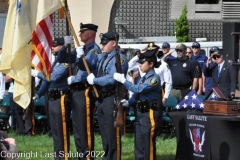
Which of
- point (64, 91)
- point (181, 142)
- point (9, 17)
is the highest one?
point (9, 17)

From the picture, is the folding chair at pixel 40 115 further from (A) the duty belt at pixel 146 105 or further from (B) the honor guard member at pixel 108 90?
(A) the duty belt at pixel 146 105

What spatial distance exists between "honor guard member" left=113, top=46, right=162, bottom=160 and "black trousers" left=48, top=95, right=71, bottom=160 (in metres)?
1.38

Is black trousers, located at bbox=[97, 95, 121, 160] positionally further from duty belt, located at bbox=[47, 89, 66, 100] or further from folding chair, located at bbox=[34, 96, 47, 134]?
folding chair, located at bbox=[34, 96, 47, 134]

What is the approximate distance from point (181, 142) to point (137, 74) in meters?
1.65

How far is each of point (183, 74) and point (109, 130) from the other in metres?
4.97

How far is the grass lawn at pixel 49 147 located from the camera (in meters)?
11.9

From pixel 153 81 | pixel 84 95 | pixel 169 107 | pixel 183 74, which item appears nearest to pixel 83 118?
pixel 84 95

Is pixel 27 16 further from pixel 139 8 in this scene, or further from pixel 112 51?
pixel 139 8

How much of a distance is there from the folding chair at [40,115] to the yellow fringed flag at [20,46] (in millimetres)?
5102

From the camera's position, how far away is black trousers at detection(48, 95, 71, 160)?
36.4ft

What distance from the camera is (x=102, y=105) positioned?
415 inches

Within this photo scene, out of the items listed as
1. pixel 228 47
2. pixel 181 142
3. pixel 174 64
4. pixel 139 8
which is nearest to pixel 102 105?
pixel 181 142

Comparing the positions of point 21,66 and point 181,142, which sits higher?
point 21,66

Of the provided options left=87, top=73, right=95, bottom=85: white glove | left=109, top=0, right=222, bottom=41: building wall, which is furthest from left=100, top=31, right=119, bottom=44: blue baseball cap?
left=109, top=0, right=222, bottom=41: building wall
